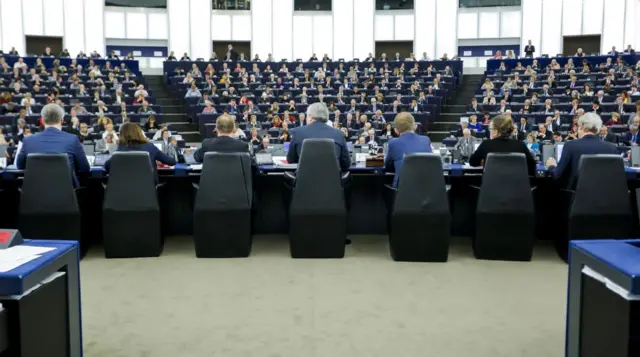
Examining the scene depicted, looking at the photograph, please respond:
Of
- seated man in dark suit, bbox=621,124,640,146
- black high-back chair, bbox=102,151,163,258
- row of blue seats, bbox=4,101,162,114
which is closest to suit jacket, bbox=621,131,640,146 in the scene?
seated man in dark suit, bbox=621,124,640,146

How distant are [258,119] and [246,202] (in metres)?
10.3

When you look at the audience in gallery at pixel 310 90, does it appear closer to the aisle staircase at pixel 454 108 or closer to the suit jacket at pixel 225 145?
the aisle staircase at pixel 454 108

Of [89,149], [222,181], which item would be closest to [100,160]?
[89,149]

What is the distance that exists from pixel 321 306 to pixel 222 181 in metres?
1.75

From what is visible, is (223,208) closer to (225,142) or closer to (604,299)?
(225,142)

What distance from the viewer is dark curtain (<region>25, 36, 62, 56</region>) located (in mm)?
23531

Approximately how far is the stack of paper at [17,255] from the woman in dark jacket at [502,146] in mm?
3824

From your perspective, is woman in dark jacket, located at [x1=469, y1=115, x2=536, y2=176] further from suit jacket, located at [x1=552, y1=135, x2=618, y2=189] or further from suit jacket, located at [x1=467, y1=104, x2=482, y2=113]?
suit jacket, located at [x1=467, y1=104, x2=482, y2=113]

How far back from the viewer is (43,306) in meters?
2.11

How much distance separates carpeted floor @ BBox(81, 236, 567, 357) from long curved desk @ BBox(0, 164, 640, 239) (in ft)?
2.63

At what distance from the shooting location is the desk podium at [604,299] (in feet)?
6.35

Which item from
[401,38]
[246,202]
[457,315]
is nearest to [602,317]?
[457,315]

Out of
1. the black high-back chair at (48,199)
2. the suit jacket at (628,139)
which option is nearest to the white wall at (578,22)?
the suit jacket at (628,139)

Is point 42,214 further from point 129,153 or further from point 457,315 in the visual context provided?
point 457,315
